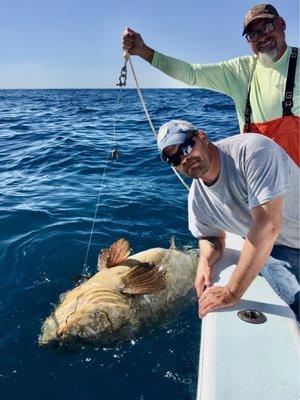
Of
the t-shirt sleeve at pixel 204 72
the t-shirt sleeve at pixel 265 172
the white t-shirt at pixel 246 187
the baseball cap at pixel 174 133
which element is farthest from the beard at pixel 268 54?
the baseball cap at pixel 174 133

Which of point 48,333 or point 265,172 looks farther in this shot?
point 48,333

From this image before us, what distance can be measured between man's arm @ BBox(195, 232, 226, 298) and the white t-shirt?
0.74 ft

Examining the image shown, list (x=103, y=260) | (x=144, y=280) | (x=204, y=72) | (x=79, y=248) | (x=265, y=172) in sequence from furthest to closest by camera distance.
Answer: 1. (x=79, y=248)
2. (x=103, y=260)
3. (x=204, y=72)
4. (x=144, y=280)
5. (x=265, y=172)

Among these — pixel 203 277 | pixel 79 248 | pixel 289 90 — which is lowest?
pixel 79 248

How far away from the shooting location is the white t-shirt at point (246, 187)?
332cm

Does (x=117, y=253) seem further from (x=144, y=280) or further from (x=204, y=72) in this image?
(x=204, y=72)

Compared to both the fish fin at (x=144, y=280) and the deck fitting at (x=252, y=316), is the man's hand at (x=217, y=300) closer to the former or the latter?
the deck fitting at (x=252, y=316)

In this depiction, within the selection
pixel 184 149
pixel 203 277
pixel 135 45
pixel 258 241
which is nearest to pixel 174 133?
pixel 184 149

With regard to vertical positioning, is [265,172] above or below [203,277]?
above

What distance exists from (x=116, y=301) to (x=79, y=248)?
2448 mm

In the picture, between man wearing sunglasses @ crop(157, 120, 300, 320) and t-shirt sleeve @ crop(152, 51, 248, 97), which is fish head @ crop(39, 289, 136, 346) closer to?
man wearing sunglasses @ crop(157, 120, 300, 320)

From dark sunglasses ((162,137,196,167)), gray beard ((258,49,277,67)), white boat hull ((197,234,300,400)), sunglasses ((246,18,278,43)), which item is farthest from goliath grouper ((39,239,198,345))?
sunglasses ((246,18,278,43))

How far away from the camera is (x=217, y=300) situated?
3543 millimetres

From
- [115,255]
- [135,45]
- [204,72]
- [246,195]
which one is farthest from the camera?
[115,255]
